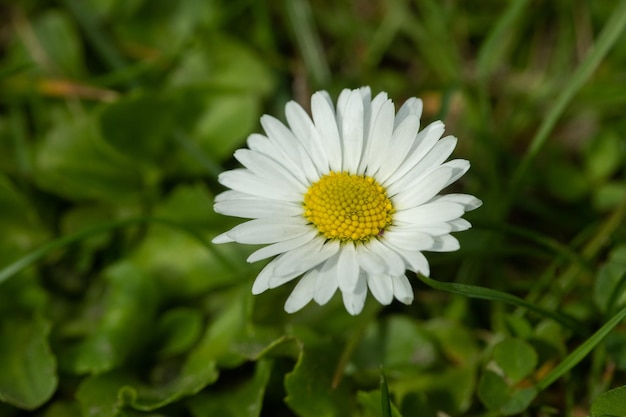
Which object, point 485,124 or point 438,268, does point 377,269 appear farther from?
point 485,124

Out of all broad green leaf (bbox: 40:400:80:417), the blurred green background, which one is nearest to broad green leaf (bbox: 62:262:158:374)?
the blurred green background

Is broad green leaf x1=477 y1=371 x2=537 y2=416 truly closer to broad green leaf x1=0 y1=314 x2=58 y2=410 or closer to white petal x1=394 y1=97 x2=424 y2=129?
white petal x1=394 y1=97 x2=424 y2=129

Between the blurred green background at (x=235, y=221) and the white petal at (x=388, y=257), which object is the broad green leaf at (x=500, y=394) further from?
the white petal at (x=388, y=257)

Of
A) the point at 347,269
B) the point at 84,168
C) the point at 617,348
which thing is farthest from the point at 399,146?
the point at 84,168

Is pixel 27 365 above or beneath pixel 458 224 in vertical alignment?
beneath

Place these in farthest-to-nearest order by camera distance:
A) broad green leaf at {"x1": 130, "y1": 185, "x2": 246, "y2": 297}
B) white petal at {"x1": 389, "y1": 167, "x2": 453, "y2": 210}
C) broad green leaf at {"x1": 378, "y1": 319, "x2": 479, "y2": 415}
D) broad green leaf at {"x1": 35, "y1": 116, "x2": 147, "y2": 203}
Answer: broad green leaf at {"x1": 35, "y1": 116, "x2": 147, "y2": 203}, broad green leaf at {"x1": 130, "y1": 185, "x2": 246, "y2": 297}, broad green leaf at {"x1": 378, "y1": 319, "x2": 479, "y2": 415}, white petal at {"x1": 389, "y1": 167, "x2": 453, "y2": 210}

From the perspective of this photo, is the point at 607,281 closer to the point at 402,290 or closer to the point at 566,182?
the point at 566,182
